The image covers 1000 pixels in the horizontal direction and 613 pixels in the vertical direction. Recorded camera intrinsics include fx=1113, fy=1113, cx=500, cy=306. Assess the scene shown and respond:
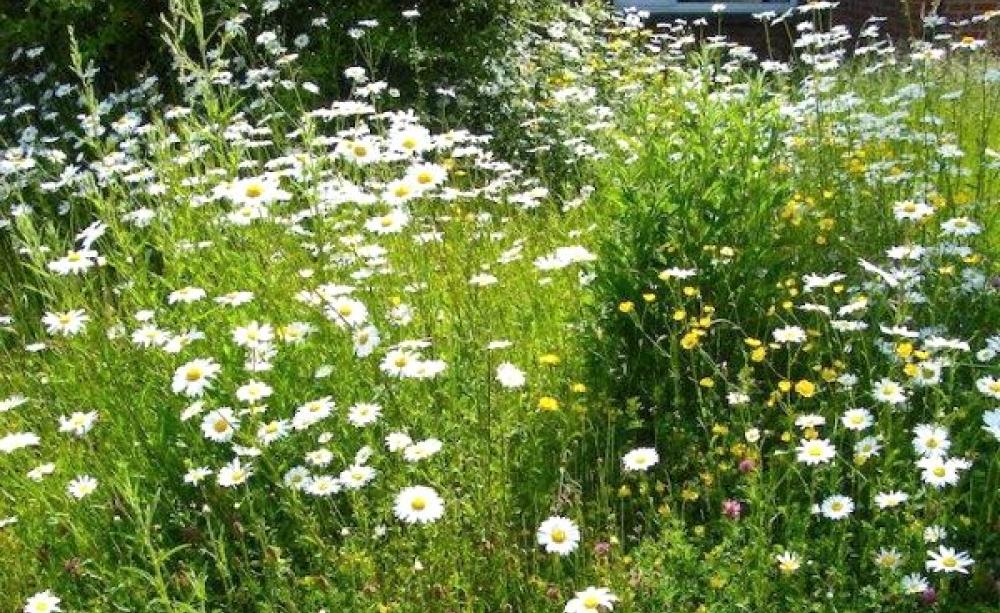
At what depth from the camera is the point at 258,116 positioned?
6215 millimetres

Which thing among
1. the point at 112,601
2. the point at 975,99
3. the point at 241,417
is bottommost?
the point at 975,99

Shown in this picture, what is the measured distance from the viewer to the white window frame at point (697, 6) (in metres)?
10.2

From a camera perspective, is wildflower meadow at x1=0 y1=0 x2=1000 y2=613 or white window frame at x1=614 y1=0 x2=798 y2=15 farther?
white window frame at x1=614 y1=0 x2=798 y2=15

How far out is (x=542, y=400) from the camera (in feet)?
8.86

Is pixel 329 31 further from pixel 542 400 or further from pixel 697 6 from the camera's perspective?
pixel 697 6

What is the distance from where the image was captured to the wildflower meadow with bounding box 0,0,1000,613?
248 cm

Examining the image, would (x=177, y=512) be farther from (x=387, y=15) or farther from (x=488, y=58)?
(x=488, y=58)

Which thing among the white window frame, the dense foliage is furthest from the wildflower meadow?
the white window frame

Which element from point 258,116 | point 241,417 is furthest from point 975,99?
point 241,417

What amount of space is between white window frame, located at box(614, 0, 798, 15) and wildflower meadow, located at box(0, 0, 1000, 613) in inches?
246

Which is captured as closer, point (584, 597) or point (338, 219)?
point (584, 597)

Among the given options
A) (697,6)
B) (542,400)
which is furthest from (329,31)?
(697,6)

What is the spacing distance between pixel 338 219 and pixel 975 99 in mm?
4130

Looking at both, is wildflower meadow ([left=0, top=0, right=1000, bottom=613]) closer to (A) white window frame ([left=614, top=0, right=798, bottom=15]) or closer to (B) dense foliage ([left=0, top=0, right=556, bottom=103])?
(B) dense foliage ([left=0, top=0, right=556, bottom=103])
